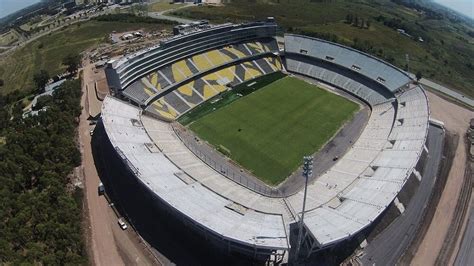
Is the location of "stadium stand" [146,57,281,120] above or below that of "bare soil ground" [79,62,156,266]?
above

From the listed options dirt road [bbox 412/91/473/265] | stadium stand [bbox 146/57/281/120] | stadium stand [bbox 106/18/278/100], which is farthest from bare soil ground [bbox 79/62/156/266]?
dirt road [bbox 412/91/473/265]

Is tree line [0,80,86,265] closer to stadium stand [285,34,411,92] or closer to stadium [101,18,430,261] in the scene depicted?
stadium [101,18,430,261]

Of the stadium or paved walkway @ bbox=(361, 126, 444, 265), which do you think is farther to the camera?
paved walkway @ bbox=(361, 126, 444, 265)

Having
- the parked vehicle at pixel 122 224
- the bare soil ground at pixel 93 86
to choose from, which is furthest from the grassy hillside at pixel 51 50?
the parked vehicle at pixel 122 224

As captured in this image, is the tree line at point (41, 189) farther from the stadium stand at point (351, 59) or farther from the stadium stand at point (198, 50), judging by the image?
the stadium stand at point (351, 59)

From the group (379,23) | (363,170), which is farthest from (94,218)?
(379,23)

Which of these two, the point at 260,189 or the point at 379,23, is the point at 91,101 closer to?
the point at 260,189

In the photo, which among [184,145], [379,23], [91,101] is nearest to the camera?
[184,145]
